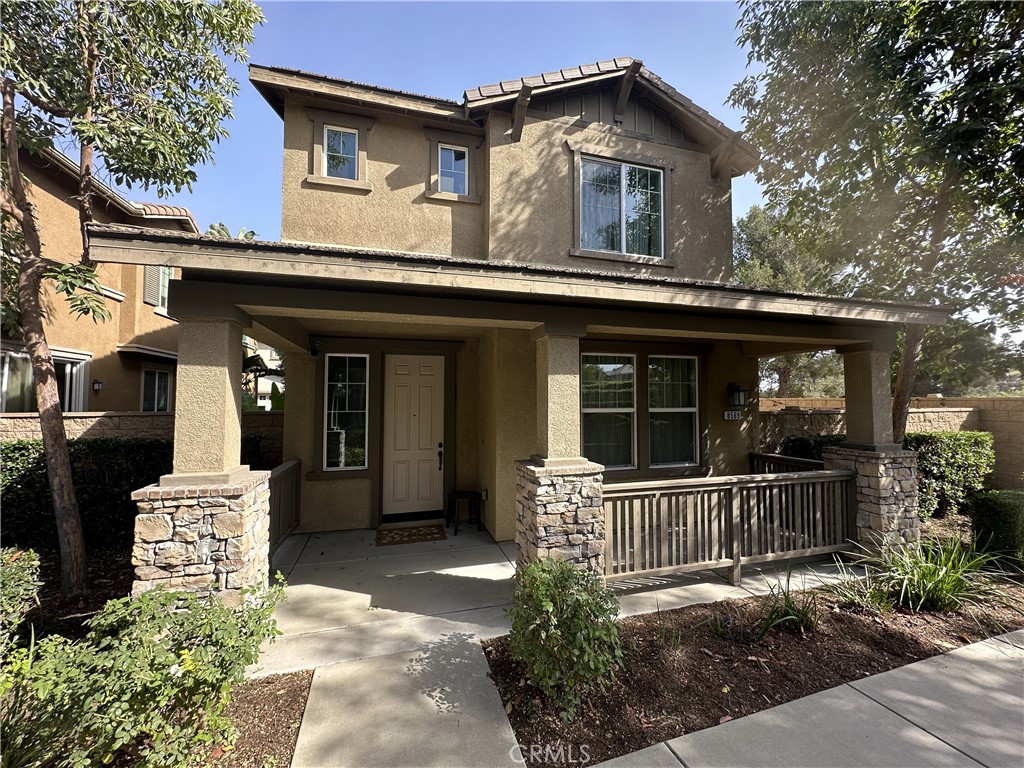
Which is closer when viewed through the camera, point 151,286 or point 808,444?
point 808,444

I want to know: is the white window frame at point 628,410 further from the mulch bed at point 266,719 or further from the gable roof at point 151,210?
the gable roof at point 151,210

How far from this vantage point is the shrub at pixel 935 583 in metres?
4.11

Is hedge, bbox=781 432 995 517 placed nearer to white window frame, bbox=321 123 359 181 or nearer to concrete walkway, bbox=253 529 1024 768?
concrete walkway, bbox=253 529 1024 768

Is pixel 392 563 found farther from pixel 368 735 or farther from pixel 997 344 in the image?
pixel 997 344

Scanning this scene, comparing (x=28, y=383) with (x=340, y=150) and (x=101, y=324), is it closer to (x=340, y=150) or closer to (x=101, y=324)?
(x=101, y=324)

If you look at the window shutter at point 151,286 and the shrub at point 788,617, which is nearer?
the shrub at point 788,617

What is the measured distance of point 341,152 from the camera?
20.4ft

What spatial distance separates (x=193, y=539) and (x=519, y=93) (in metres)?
6.63

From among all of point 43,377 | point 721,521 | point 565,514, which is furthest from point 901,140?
point 43,377

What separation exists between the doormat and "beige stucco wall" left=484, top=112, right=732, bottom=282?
13.7ft

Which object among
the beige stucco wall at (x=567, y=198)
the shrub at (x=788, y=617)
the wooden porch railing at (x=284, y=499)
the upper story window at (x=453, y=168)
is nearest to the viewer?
the shrub at (x=788, y=617)

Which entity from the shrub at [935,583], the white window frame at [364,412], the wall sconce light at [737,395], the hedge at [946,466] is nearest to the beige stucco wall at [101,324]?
the white window frame at [364,412]

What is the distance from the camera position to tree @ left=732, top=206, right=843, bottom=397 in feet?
47.1

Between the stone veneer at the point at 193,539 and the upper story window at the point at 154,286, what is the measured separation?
9.95m
